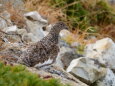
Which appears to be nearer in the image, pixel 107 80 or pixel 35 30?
pixel 107 80

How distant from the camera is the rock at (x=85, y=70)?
10.9 m

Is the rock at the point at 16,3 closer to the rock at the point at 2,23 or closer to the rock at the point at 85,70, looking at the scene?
the rock at the point at 2,23

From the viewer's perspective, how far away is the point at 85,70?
1103cm

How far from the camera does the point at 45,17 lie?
48.1ft

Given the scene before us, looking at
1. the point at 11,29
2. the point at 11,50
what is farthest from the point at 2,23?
the point at 11,50

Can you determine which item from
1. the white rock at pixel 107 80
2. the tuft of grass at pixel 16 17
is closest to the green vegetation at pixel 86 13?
the tuft of grass at pixel 16 17

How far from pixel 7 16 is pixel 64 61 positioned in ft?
4.99

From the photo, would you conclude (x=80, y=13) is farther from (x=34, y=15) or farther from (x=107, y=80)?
(x=107, y=80)

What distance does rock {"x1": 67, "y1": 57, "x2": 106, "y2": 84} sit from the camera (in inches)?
428

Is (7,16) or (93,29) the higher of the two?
(7,16)

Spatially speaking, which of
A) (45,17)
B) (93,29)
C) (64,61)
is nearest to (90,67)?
(64,61)

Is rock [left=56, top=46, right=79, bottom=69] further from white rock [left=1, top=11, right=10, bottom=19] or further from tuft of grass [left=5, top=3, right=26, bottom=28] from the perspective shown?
white rock [left=1, top=11, right=10, bottom=19]

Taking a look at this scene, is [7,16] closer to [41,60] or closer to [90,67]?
[90,67]

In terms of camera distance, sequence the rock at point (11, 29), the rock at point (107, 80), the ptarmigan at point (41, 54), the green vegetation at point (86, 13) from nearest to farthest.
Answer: the ptarmigan at point (41, 54) → the rock at point (11, 29) → the rock at point (107, 80) → the green vegetation at point (86, 13)
